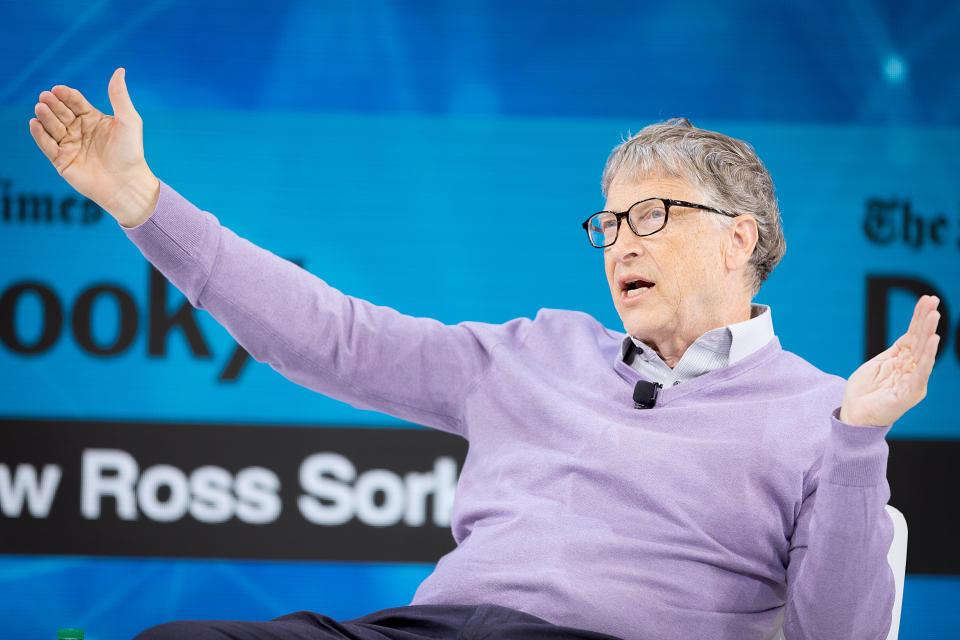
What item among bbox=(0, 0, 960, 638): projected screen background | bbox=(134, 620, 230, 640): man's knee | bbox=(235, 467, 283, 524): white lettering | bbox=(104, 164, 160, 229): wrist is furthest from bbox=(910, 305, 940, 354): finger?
bbox=(235, 467, 283, 524): white lettering

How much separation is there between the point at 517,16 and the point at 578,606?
75.0 inches

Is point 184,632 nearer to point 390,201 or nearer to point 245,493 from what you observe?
point 245,493

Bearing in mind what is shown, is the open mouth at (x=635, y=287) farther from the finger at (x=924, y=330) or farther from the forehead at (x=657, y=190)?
the finger at (x=924, y=330)

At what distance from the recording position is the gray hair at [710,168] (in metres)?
1.78

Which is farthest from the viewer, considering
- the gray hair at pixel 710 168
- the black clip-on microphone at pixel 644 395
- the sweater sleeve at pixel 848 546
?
the gray hair at pixel 710 168

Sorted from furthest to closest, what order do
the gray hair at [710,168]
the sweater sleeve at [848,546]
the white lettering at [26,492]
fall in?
the white lettering at [26,492], the gray hair at [710,168], the sweater sleeve at [848,546]

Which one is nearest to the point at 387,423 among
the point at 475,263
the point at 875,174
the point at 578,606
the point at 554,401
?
the point at 475,263

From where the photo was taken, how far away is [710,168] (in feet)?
5.88

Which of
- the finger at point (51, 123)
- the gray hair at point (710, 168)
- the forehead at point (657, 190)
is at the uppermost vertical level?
the gray hair at point (710, 168)

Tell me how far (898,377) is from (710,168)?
0.60 metres

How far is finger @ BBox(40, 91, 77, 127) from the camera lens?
1529 millimetres

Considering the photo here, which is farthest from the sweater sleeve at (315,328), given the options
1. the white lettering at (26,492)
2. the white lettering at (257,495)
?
the white lettering at (26,492)

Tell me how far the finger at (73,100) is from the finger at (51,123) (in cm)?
3

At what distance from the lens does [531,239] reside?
2.86 metres
